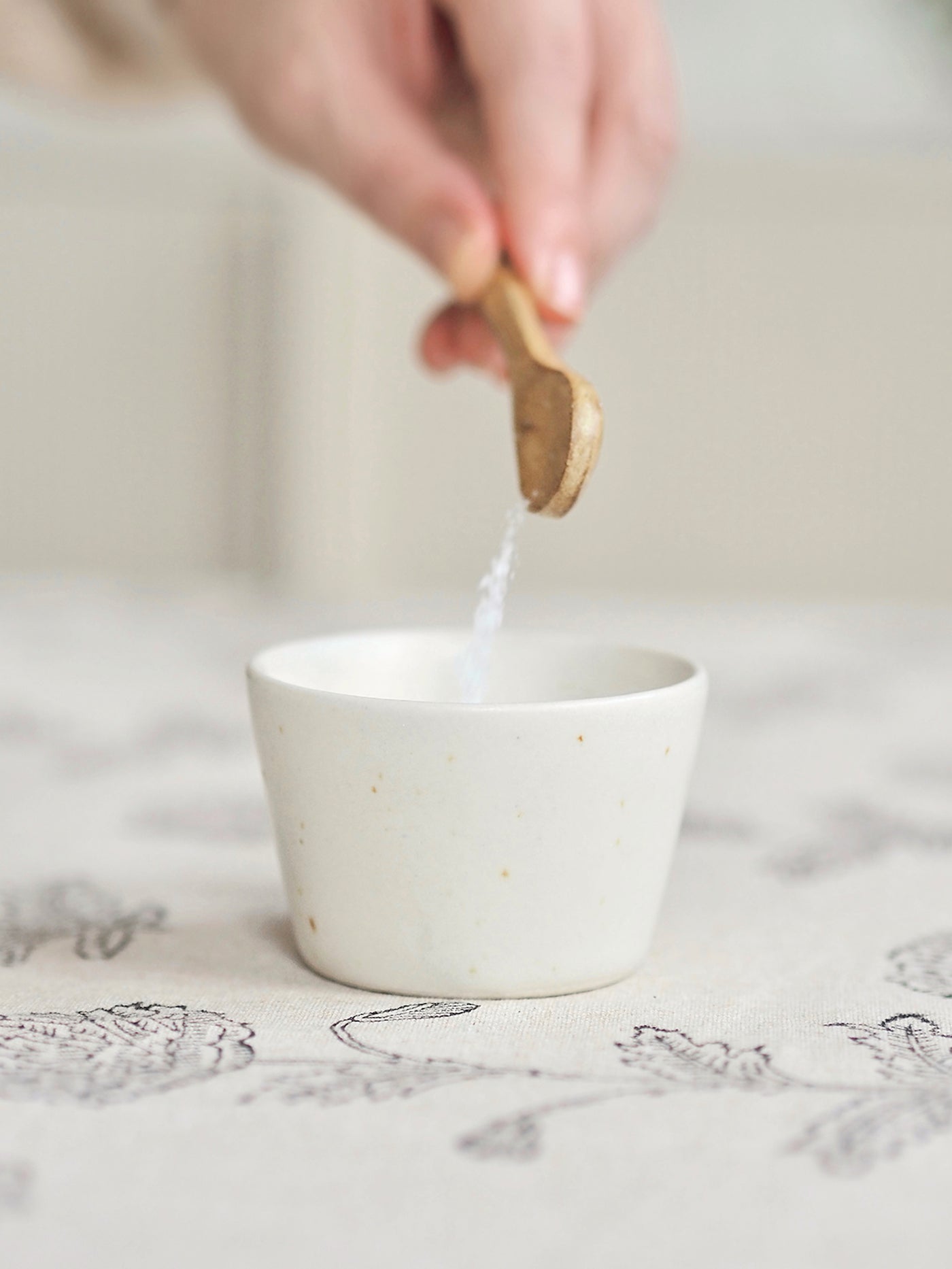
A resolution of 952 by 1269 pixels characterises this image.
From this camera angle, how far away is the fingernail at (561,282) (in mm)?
644

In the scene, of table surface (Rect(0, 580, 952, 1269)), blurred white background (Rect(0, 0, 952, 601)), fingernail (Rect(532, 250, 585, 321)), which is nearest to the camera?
table surface (Rect(0, 580, 952, 1269))

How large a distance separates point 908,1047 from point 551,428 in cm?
19

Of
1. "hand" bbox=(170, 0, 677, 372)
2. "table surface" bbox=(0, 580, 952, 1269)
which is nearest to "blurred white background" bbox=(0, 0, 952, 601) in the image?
"hand" bbox=(170, 0, 677, 372)

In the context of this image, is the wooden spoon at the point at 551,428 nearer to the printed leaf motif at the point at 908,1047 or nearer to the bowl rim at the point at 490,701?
the bowl rim at the point at 490,701

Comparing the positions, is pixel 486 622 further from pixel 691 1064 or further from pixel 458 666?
pixel 691 1064

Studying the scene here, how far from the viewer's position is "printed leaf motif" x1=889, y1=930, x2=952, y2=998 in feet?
1.23

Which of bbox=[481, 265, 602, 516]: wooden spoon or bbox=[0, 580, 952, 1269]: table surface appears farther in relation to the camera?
bbox=[481, 265, 602, 516]: wooden spoon

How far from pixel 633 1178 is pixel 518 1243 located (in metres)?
0.03

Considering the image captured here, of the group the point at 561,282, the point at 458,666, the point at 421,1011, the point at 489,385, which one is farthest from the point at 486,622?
the point at 489,385

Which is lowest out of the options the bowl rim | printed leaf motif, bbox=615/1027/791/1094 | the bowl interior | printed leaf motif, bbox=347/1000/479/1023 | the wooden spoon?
printed leaf motif, bbox=347/1000/479/1023

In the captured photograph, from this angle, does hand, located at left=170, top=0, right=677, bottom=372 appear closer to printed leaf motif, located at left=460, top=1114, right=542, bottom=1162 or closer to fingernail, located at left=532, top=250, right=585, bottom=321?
fingernail, located at left=532, top=250, right=585, bottom=321

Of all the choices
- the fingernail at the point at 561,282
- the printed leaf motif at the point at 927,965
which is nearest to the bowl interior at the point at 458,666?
the printed leaf motif at the point at 927,965

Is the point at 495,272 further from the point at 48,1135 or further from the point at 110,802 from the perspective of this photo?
the point at 48,1135

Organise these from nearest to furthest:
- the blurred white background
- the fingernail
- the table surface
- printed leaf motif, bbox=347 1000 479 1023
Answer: the table surface → printed leaf motif, bbox=347 1000 479 1023 → the fingernail → the blurred white background
